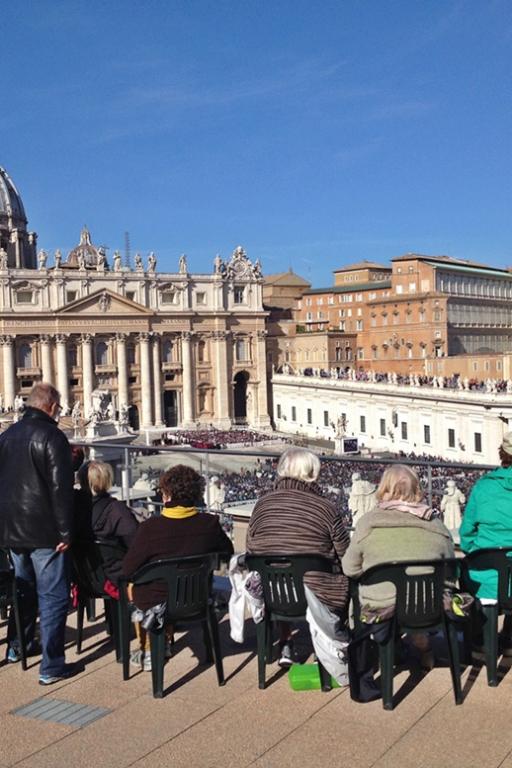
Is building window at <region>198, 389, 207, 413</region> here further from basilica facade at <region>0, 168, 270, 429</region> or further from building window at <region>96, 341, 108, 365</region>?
building window at <region>96, 341, 108, 365</region>

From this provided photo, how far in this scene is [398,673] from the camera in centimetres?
570

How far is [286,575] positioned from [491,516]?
1471mm

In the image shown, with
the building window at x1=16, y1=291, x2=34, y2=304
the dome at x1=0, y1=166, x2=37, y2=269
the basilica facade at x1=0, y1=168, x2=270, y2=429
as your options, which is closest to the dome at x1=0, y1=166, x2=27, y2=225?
the dome at x1=0, y1=166, x2=37, y2=269

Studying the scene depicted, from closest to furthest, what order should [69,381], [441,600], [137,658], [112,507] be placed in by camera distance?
[441,600], [137,658], [112,507], [69,381]

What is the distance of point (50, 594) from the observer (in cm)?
614

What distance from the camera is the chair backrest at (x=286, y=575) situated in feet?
18.2

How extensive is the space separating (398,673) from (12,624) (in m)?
2.97

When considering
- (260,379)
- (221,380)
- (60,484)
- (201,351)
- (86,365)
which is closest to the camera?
(60,484)

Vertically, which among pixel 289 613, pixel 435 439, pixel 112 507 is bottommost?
pixel 435 439

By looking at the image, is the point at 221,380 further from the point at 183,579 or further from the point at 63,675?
the point at 183,579

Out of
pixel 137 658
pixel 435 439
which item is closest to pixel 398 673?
pixel 137 658

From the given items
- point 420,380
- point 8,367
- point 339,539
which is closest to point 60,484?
point 339,539

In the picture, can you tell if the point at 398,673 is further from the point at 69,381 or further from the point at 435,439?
the point at 69,381

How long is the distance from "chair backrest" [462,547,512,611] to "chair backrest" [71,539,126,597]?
8.38 feet
